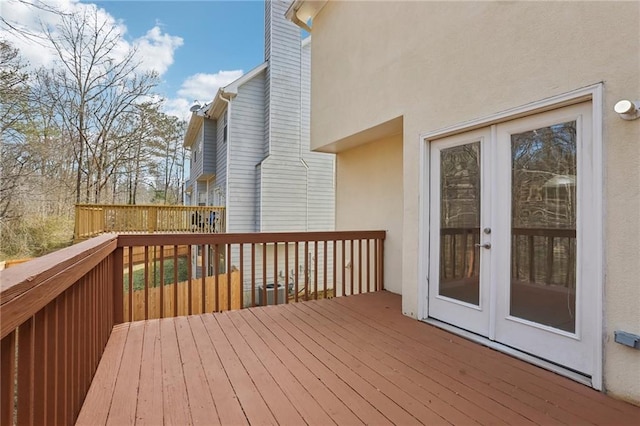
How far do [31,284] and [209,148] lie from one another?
11.5 metres

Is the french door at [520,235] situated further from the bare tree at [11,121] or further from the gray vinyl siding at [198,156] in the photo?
the gray vinyl siding at [198,156]

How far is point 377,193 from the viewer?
502 cm

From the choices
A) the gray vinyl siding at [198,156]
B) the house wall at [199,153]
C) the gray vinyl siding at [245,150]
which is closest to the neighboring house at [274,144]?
the gray vinyl siding at [245,150]

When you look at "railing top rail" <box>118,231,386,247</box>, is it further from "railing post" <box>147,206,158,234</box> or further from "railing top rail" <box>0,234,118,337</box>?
"railing post" <box>147,206,158,234</box>

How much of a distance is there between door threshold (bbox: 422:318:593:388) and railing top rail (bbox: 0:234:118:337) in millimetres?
2998

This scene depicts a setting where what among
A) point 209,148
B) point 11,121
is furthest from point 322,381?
point 209,148

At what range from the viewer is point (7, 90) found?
6332mm

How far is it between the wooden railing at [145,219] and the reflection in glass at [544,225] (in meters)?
8.35

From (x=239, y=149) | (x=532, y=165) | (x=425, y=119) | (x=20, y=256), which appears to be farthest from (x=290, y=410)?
(x=20, y=256)

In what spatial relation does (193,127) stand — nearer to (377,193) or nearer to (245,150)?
(245,150)

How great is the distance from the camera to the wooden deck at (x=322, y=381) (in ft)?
5.88

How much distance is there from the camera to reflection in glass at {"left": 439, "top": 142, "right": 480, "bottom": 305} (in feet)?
9.70

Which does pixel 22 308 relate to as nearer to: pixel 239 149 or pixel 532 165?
pixel 532 165

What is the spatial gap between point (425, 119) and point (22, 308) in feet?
11.2
